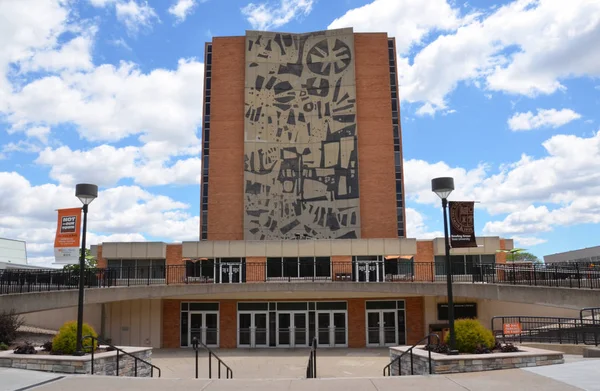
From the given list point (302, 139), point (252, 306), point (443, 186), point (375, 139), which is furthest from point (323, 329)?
point (375, 139)

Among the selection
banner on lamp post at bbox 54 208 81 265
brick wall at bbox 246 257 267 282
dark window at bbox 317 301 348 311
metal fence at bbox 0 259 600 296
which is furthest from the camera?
brick wall at bbox 246 257 267 282

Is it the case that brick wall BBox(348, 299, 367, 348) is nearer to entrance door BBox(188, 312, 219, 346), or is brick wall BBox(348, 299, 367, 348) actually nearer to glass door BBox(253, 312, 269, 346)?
glass door BBox(253, 312, 269, 346)

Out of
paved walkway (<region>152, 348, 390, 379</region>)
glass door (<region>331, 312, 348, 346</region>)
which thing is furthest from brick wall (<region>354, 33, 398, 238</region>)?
paved walkway (<region>152, 348, 390, 379</region>)

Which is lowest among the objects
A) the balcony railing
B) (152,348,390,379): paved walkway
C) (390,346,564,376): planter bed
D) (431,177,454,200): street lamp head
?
(152,348,390,379): paved walkway

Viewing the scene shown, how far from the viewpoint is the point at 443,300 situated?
106 feet

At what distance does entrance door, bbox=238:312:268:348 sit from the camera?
3262cm

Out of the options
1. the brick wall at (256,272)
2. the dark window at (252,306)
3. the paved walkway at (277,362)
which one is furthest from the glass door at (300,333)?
the brick wall at (256,272)

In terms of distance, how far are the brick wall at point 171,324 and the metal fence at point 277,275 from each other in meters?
1.48

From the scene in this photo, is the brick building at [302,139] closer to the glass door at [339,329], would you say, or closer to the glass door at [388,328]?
the glass door at [339,329]

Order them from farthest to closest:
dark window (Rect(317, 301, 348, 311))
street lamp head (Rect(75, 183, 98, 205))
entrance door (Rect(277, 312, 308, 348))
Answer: dark window (Rect(317, 301, 348, 311)), entrance door (Rect(277, 312, 308, 348)), street lamp head (Rect(75, 183, 98, 205))

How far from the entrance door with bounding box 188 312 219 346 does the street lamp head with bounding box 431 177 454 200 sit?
2110cm

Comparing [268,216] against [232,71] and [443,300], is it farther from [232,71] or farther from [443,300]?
[443,300]

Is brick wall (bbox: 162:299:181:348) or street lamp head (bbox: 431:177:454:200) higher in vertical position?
street lamp head (bbox: 431:177:454:200)

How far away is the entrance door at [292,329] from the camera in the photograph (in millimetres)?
32500
